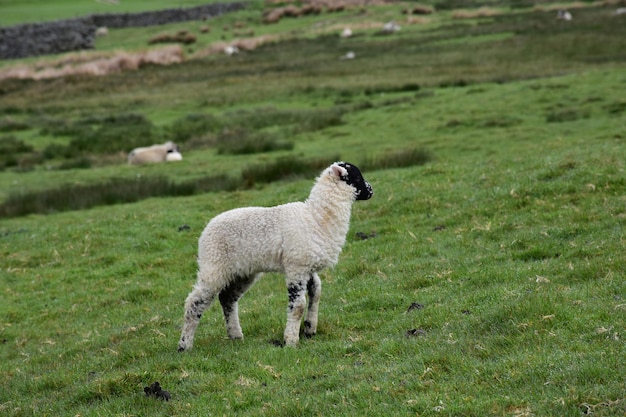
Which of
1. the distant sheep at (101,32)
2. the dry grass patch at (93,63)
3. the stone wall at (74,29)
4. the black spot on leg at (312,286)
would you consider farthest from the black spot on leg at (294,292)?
the distant sheep at (101,32)

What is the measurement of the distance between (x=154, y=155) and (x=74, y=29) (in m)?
61.0

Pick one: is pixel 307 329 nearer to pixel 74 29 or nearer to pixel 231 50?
pixel 231 50

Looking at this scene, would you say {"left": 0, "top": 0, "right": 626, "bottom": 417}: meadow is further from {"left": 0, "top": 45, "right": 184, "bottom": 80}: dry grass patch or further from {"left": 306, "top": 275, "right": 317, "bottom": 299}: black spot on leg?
{"left": 0, "top": 45, "right": 184, "bottom": 80}: dry grass patch

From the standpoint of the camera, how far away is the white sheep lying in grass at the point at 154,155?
31.1 meters

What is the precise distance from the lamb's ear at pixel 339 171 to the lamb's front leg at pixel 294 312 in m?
1.76

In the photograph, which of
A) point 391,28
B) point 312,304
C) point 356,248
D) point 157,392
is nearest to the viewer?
point 157,392

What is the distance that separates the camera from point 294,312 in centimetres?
1030

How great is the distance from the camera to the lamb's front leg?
10305 mm

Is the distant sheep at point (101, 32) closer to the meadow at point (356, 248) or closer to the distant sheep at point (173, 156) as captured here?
the meadow at point (356, 248)

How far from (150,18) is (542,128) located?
77077 mm

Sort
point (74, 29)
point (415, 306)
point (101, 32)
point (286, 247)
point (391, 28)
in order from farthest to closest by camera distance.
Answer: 1. point (101, 32)
2. point (74, 29)
3. point (391, 28)
4. point (415, 306)
5. point (286, 247)

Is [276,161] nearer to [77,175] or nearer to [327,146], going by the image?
[327,146]

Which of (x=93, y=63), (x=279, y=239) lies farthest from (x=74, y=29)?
(x=279, y=239)

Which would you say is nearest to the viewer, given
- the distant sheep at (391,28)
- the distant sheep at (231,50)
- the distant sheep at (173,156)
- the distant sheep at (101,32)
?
the distant sheep at (173,156)
